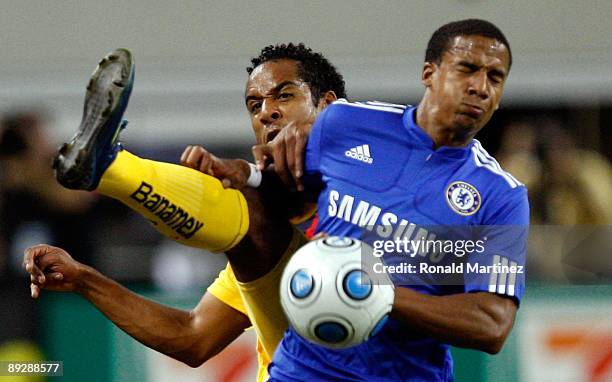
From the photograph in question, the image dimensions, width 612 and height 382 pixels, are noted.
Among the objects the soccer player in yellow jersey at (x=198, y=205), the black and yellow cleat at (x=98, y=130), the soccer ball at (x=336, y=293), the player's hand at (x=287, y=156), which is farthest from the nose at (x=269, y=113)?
the soccer ball at (x=336, y=293)

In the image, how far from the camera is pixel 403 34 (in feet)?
25.6

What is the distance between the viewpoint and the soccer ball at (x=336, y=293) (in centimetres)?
325

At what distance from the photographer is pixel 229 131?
754 cm

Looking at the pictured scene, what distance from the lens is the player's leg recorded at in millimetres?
3414

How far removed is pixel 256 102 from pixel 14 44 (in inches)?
150

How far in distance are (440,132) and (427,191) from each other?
0.21m

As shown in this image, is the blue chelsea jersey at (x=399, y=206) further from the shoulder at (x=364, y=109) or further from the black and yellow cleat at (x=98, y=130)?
the black and yellow cleat at (x=98, y=130)

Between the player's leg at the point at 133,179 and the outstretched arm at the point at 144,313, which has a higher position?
the player's leg at the point at 133,179

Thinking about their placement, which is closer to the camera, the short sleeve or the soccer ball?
the soccer ball

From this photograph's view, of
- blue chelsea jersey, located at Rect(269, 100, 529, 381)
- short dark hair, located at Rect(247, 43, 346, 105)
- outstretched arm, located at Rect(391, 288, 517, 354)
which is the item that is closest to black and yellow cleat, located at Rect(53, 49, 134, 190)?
blue chelsea jersey, located at Rect(269, 100, 529, 381)

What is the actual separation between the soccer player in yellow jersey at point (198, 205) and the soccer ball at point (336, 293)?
1.63 feet

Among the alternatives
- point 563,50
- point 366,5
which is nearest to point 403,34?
point 366,5

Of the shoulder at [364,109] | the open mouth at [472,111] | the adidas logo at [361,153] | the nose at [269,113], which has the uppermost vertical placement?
the open mouth at [472,111]

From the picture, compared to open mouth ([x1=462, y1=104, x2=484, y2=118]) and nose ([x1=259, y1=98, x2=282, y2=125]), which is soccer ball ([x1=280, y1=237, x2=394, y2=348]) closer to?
open mouth ([x1=462, y1=104, x2=484, y2=118])
